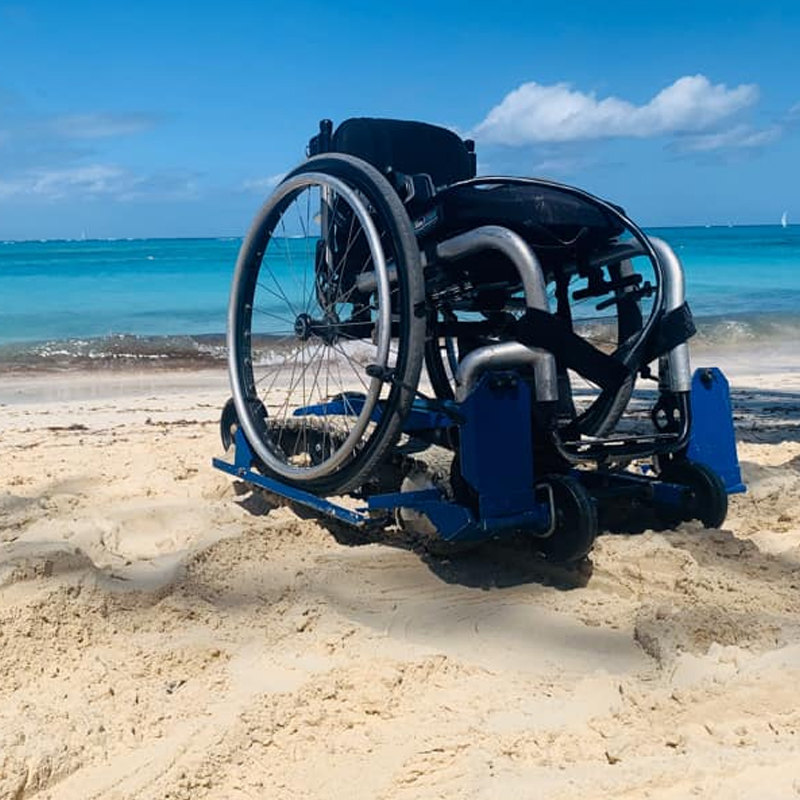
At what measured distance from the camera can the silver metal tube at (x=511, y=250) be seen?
3529mm

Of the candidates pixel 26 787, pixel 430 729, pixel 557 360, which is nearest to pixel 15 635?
pixel 26 787

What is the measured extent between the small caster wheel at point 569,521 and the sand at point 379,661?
14cm

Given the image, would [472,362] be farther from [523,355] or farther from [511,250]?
[511,250]

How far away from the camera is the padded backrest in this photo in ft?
14.7

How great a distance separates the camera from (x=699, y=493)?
3.98 metres

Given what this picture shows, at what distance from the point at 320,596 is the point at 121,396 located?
7.28 m

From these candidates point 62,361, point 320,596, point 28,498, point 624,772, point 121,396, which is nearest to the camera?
point 624,772

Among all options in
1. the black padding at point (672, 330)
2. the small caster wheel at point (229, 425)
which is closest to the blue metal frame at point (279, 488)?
the small caster wheel at point (229, 425)

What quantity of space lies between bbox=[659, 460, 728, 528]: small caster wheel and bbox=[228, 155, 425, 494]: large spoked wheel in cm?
126

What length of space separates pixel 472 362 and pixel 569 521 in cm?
68

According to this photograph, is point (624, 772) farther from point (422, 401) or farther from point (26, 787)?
point (422, 401)

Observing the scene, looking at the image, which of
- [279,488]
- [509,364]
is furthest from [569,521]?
[279,488]

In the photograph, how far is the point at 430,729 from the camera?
2.52m

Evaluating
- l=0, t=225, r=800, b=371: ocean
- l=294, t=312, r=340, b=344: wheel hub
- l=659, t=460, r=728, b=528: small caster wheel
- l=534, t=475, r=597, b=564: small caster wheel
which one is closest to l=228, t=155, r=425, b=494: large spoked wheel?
l=294, t=312, r=340, b=344: wheel hub
